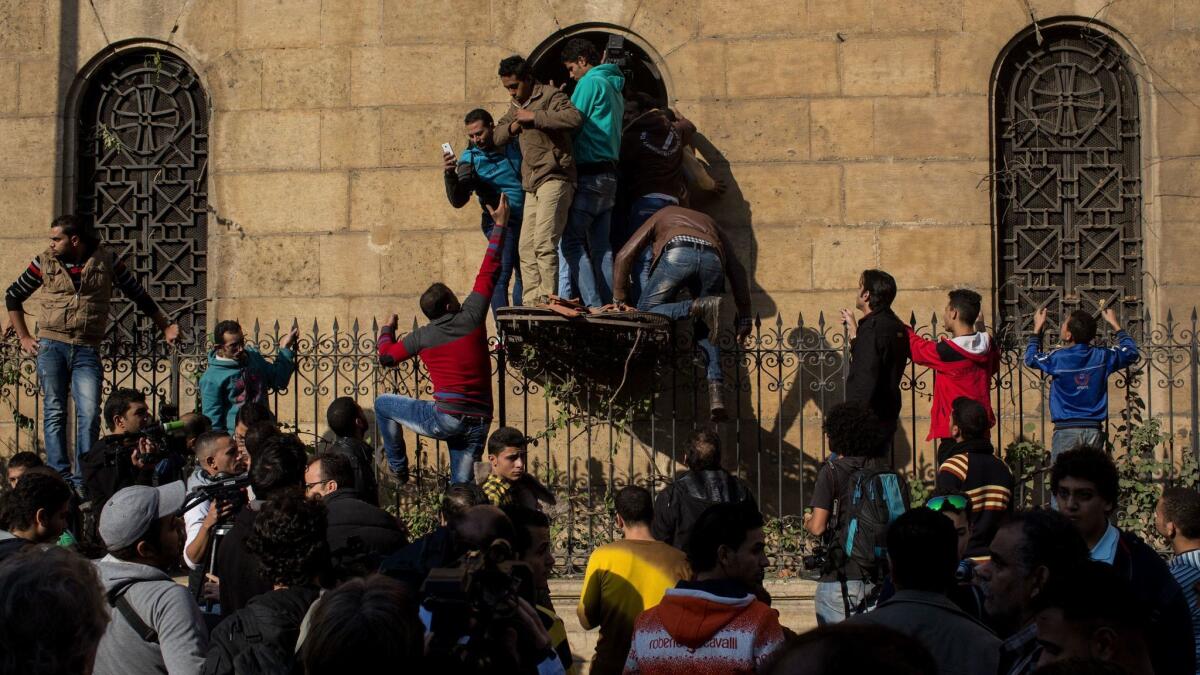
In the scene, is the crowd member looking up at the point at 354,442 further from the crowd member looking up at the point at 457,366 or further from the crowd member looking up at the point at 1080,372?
the crowd member looking up at the point at 1080,372

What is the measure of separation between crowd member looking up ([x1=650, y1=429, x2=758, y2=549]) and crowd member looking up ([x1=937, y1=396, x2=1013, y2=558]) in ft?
4.16

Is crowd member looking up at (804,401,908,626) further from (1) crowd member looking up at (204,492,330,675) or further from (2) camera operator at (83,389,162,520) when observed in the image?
(2) camera operator at (83,389,162,520)

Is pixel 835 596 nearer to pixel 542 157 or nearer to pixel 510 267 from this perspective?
pixel 542 157

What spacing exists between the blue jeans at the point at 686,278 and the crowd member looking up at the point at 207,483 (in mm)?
4020

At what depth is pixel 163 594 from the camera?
6008 mm

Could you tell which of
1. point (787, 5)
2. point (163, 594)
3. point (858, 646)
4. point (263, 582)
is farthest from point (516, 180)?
point (858, 646)

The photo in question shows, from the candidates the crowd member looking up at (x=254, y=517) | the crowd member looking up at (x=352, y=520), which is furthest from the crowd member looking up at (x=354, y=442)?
the crowd member looking up at (x=254, y=517)

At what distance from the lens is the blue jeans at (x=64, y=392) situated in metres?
12.4

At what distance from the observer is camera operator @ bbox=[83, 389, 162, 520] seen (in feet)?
34.4

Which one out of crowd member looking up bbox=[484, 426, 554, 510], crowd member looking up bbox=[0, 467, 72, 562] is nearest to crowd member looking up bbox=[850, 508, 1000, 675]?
crowd member looking up bbox=[484, 426, 554, 510]

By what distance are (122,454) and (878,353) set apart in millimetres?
5131

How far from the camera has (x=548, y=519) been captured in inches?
316

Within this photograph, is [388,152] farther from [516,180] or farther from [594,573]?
[594,573]

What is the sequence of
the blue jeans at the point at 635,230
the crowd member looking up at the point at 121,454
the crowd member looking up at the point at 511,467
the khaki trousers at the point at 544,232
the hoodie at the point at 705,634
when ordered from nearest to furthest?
the hoodie at the point at 705,634 → the crowd member looking up at the point at 511,467 → the crowd member looking up at the point at 121,454 → the khaki trousers at the point at 544,232 → the blue jeans at the point at 635,230
